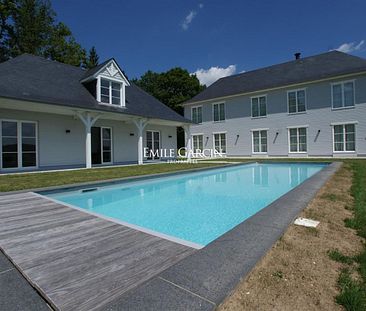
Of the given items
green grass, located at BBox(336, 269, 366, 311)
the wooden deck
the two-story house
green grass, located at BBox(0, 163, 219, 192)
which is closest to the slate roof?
green grass, located at BBox(0, 163, 219, 192)

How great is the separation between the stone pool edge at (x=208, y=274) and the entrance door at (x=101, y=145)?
38.8 feet

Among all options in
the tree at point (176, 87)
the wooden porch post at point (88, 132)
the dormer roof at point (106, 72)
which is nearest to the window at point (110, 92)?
the dormer roof at point (106, 72)

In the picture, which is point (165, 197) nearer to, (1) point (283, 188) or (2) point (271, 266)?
(1) point (283, 188)

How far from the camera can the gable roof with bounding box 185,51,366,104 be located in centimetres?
1600

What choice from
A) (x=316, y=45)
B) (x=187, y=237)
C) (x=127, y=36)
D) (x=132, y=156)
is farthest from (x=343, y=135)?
(x=127, y=36)

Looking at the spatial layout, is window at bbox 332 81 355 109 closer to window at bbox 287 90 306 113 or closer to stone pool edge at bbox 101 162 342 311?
window at bbox 287 90 306 113

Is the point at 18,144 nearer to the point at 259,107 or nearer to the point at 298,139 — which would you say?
the point at 259,107

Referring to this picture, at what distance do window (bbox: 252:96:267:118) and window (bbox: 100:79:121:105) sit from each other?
1118 centimetres

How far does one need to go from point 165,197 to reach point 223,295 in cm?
488

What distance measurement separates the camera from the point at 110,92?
44.4ft

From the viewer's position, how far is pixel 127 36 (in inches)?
872

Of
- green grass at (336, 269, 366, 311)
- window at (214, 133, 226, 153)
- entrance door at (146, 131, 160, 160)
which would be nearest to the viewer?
green grass at (336, 269, 366, 311)

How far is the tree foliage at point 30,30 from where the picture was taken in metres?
24.6

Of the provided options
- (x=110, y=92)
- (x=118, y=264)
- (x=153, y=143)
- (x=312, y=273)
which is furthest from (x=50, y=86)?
(x=312, y=273)
